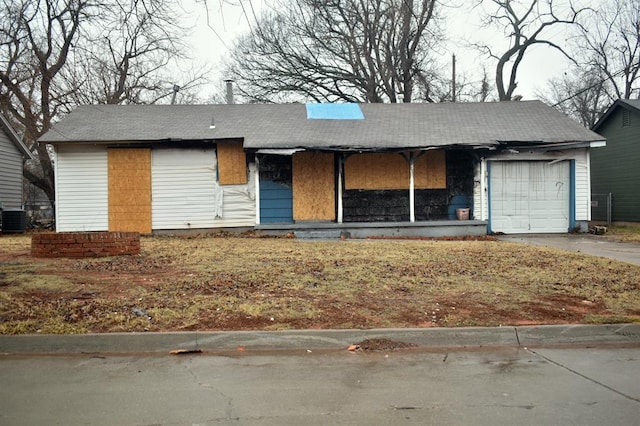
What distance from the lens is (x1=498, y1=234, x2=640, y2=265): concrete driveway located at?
1245 centimetres

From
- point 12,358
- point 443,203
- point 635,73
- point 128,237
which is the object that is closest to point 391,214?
point 443,203

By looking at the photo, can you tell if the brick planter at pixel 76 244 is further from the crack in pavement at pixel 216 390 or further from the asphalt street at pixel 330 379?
the crack in pavement at pixel 216 390

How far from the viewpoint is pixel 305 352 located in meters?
5.83

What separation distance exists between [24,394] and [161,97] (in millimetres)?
31991

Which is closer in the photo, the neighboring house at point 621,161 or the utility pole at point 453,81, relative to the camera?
the neighboring house at point 621,161

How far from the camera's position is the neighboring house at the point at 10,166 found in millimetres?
24312

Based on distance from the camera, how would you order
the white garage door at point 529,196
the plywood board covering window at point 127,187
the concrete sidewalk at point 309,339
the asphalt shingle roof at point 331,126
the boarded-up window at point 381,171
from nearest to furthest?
the concrete sidewalk at point 309,339, the asphalt shingle roof at point 331,126, the plywood board covering window at point 127,187, the white garage door at point 529,196, the boarded-up window at point 381,171

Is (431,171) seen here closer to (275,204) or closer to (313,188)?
(313,188)

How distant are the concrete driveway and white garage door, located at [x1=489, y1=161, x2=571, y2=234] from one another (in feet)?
1.94

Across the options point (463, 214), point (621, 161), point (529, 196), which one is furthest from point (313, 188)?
point (621, 161)

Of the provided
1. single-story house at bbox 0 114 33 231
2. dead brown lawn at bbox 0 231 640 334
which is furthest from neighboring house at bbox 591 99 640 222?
single-story house at bbox 0 114 33 231

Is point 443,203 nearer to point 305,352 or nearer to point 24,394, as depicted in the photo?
point 305,352

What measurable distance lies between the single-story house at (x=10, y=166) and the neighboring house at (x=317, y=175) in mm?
7836

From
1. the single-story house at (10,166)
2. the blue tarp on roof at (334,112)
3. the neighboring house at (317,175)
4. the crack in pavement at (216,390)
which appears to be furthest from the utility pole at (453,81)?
the crack in pavement at (216,390)
